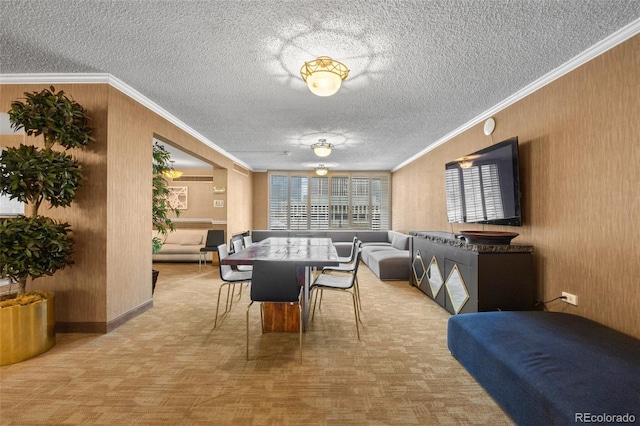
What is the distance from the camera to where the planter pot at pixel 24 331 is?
7.62 ft

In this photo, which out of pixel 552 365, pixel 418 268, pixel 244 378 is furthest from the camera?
pixel 418 268

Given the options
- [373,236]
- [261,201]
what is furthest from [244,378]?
[261,201]

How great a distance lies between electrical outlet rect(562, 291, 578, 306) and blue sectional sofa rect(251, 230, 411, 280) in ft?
8.83

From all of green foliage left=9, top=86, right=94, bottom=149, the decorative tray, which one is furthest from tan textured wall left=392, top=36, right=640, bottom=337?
green foliage left=9, top=86, right=94, bottom=149

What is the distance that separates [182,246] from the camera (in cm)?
713

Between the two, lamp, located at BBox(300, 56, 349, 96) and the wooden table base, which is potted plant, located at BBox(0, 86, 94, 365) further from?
lamp, located at BBox(300, 56, 349, 96)

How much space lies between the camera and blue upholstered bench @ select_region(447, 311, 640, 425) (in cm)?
129

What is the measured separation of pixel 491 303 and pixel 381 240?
548cm

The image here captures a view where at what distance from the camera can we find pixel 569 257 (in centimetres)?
252

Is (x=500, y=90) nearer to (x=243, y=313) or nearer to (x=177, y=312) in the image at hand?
(x=243, y=313)

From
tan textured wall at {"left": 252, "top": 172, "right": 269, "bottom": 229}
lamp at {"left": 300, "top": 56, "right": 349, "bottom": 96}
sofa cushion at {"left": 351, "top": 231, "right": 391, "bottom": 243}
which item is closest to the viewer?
lamp at {"left": 300, "top": 56, "right": 349, "bottom": 96}

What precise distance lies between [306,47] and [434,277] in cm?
326

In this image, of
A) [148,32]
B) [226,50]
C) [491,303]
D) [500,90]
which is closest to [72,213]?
[148,32]

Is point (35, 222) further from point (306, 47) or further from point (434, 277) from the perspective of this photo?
point (434, 277)
